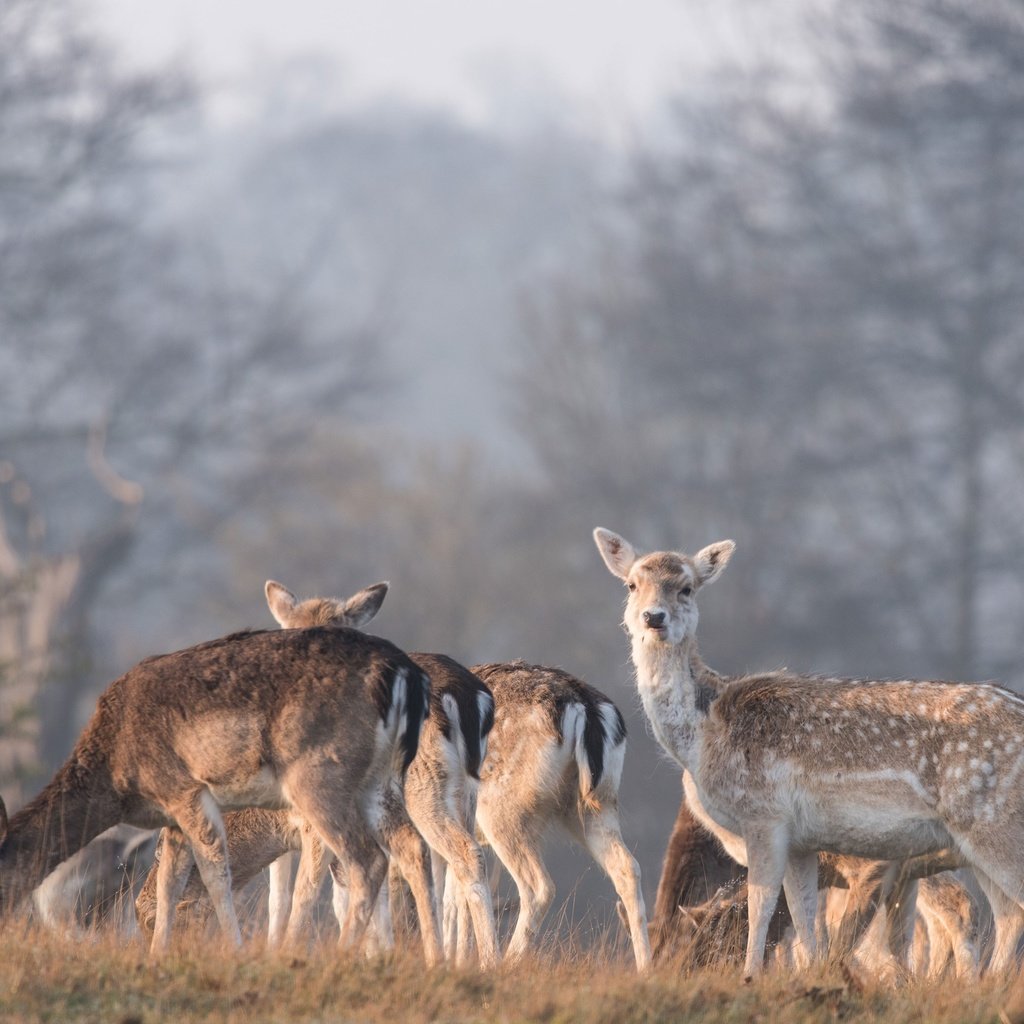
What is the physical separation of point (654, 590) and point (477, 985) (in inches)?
98.2

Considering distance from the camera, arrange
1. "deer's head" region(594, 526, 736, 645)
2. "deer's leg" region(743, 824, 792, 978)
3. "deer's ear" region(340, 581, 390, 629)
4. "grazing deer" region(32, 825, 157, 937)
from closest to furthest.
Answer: "deer's leg" region(743, 824, 792, 978) < "deer's head" region(594, 526, 736, 645) < "grazing deer" region(32, 825, 157, 937) < "deer's ear" region(340, 581, 390, 629)

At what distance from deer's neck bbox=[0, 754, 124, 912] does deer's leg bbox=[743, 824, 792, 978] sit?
2.80m

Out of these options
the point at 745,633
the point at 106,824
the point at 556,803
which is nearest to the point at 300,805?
the point at 106,824

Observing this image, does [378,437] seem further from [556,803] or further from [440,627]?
[556,803]

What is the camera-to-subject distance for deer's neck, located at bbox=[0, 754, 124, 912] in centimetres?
849

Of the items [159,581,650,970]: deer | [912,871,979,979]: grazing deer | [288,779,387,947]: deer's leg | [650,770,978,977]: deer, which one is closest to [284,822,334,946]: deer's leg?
[159,581,650,970]: deer

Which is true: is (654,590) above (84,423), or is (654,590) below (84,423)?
below

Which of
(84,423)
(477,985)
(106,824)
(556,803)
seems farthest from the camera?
(84,423)

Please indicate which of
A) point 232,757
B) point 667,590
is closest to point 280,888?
point 232,757

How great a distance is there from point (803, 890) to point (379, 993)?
2506 millimetres

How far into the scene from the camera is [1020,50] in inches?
1235

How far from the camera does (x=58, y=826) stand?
8516 millimetres

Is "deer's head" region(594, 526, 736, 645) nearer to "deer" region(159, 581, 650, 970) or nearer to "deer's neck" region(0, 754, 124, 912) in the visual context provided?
"deer" region(159, 581, 650, 970)

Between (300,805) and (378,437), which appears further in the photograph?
(378,437)
